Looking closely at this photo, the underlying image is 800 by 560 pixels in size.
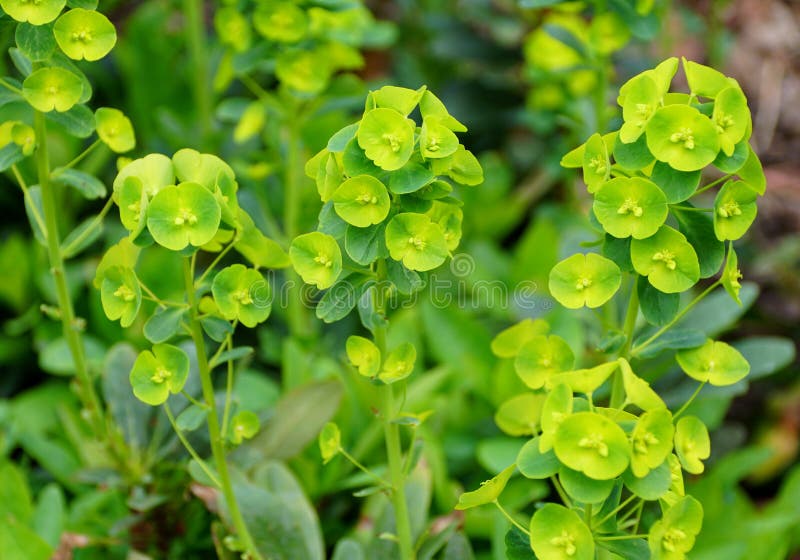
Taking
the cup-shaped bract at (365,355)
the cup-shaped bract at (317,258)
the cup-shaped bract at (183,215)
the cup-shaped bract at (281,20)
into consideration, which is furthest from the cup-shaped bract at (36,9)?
the cup-shaped bract at (281,20)

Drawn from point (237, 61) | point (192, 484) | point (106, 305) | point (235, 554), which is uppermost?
point (106, 305)

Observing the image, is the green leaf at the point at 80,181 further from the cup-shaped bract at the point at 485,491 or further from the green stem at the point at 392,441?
the cup-shaped bract at the point at 485,491

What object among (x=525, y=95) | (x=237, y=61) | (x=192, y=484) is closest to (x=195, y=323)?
(x=192, y=484)

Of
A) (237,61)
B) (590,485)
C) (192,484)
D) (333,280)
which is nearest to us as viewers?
(590,485)

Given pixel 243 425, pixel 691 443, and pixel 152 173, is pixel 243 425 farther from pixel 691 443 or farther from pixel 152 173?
pixel 691 443

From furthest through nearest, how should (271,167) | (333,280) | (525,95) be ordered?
(525,95) → (271,167) → (333,280)

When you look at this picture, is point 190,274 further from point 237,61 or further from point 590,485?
point 237,61
